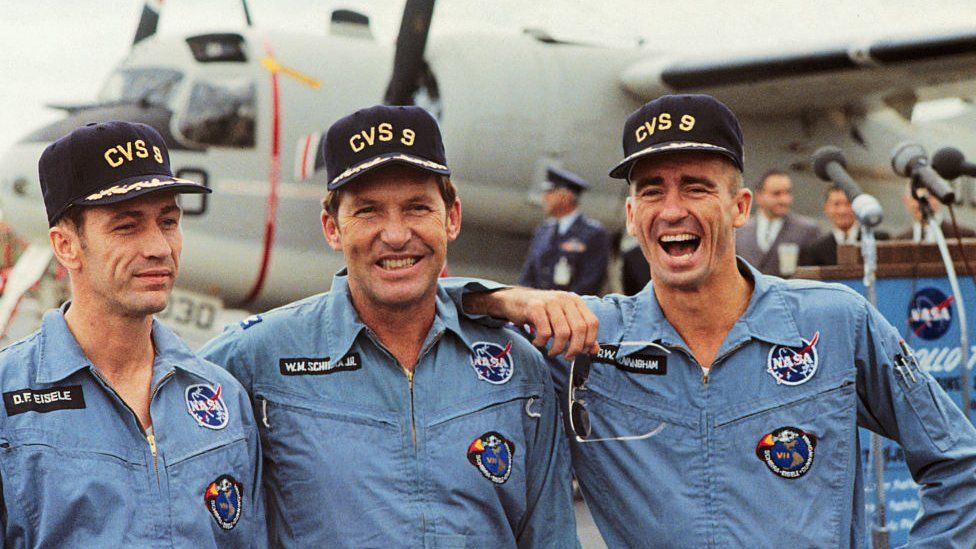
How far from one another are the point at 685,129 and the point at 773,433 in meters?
0.70

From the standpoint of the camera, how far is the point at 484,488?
2.37 m

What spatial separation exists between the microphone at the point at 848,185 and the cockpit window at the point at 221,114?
6.46 m

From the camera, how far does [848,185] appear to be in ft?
13.4

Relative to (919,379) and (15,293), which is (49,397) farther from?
(15,293)

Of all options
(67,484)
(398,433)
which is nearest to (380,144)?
(398,433)

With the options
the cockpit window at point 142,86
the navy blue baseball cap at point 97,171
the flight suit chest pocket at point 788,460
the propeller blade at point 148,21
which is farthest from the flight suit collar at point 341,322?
the propeller blade at point 148,21

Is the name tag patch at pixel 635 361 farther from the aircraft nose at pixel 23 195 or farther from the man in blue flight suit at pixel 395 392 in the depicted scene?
the aircraft nose at pixel 23 195

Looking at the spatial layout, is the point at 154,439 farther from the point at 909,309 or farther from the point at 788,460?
the point at 909,309

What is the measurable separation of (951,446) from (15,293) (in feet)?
28.5

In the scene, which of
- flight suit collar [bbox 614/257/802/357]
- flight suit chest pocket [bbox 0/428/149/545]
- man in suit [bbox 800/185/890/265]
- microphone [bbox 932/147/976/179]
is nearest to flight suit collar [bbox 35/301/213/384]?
flight suit chest pocket [bbox 0/428/149/545]

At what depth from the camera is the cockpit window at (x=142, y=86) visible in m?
9.65

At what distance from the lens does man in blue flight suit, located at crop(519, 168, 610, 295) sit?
8148 mm

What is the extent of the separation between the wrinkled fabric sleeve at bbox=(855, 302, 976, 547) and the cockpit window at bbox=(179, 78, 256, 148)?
8.01 meters

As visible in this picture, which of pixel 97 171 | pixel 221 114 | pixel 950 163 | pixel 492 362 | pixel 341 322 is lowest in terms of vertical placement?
pixel 492 362
